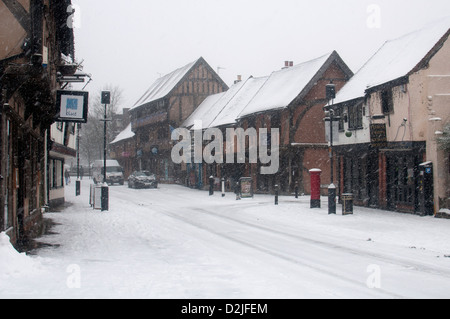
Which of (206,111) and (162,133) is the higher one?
(206,111)

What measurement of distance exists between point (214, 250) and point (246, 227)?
196 inches

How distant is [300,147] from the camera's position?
35.0 meters

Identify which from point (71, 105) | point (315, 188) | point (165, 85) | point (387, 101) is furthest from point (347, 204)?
point (165, 85)

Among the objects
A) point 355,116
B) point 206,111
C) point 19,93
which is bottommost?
point 19,93

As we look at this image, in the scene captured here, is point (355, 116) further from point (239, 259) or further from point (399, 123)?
point (239, 259)

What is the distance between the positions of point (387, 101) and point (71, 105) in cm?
1354

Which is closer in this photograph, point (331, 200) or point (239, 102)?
point (331, 200)

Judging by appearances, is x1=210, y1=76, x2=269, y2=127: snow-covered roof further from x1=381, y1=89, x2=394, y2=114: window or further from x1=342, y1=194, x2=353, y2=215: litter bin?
→ x1=342, y1=194, x2=353, y2=215: litter bin

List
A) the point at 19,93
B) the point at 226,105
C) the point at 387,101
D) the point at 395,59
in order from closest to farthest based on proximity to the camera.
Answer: the point at 19,93 → the point at 387,101 → the point at 395,59 → the point at 226,105

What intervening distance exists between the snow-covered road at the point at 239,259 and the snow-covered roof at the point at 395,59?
21.5 ft

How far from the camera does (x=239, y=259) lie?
10.5 meters

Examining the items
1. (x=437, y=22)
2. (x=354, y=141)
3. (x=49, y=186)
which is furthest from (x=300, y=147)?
(x=49, y=186)

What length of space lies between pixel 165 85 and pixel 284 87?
943 inches

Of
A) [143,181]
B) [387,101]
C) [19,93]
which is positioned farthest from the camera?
[143,181]
